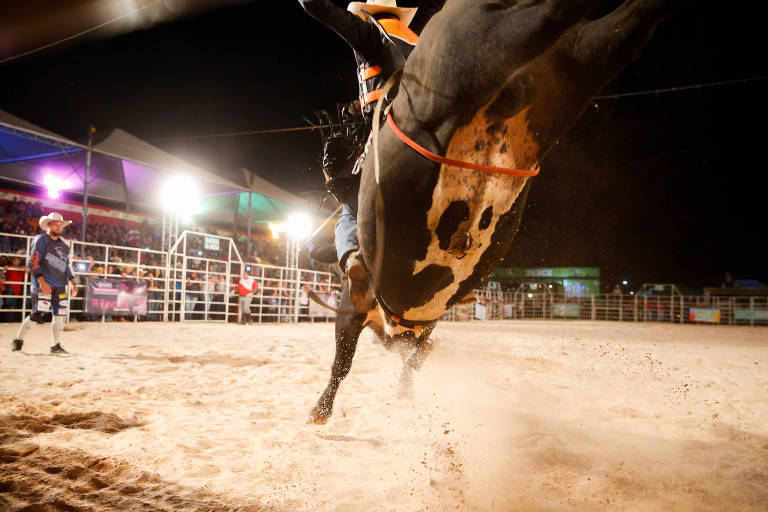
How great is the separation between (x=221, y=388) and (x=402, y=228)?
10.9 feet

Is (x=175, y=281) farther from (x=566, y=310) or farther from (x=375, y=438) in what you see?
(x=566, y=310)

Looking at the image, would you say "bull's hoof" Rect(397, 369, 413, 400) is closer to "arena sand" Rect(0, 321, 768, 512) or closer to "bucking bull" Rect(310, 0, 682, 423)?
"arena sand" Rect(0, 321, 768, 512)

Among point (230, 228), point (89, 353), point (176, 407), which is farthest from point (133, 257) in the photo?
point (176, 407)

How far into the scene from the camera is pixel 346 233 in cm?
224

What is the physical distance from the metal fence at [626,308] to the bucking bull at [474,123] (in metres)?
16.6

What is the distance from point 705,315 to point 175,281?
906 inches

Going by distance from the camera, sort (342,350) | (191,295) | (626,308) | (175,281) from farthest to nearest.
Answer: (626,308) < (191,295) < (175,281) < (342,350)

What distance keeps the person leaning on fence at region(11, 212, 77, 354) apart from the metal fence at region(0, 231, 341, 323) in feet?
10.2

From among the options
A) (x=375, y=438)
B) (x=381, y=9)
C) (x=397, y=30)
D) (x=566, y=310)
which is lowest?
(x=566, y=310)

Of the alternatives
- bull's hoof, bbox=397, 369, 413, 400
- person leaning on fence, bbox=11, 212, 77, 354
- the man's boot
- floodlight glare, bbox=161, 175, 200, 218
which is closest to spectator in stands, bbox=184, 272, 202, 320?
floodlight glare, bbox=161, 175, 200, 218

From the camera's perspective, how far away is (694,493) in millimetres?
1941

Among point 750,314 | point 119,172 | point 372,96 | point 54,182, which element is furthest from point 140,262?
point 750,314

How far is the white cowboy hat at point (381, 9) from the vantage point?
1.96 metres

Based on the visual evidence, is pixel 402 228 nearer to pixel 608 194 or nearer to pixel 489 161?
pixel 489 161
